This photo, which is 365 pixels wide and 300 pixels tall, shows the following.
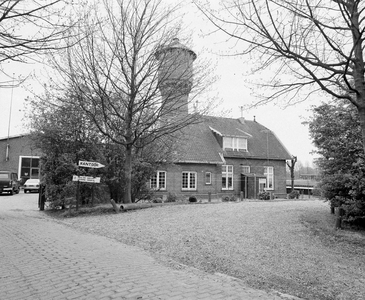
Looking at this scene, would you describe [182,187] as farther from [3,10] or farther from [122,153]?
[3,10]

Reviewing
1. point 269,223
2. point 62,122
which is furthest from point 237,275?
point 62,122

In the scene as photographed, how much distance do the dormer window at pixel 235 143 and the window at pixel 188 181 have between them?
17.9ft

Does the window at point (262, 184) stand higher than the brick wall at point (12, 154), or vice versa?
the brick wall at point (12, 154)

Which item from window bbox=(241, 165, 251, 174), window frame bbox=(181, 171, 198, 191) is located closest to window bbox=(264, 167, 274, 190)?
window bbox=(241, 165, 251, 174)

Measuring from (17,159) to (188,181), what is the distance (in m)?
21.9

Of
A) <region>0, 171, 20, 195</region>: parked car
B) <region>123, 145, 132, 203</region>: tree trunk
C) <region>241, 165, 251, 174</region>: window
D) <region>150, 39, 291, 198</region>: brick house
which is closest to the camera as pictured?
<region>123, 145, 132, 203</region>: tree trunk

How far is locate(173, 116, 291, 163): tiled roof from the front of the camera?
103 feet

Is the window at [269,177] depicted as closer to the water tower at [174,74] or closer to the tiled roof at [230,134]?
the tiled roof at [230,134]

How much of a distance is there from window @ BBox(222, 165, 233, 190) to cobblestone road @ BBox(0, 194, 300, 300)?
25.4 metres

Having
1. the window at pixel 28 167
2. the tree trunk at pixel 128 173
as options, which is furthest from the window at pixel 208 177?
the window at pixel 28 167

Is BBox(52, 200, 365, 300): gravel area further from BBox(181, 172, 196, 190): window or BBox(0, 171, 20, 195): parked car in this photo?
BBox(0, 171, 20, 195): parked car

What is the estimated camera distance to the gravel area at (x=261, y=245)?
17.8ft

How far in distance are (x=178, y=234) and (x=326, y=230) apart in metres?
4.53

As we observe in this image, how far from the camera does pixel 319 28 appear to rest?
6.94 metres
